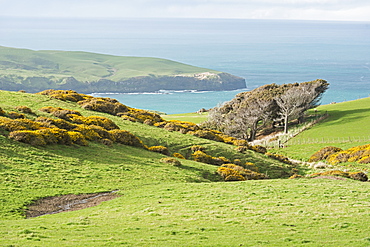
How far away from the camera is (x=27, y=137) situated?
26547mm

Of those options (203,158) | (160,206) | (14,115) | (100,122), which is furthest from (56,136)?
(203,158)

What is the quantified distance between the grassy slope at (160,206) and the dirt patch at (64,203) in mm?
565

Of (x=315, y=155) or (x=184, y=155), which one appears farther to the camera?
(x=315, y=155)

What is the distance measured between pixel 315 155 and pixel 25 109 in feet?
106

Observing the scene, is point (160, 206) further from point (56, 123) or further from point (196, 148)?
point (196, 148)

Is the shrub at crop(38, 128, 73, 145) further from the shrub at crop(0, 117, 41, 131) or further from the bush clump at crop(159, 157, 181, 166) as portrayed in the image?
the bush clump at crop(159, 157, 181, 166)

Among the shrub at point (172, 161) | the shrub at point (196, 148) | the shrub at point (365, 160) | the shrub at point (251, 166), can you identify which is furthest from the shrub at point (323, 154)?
the shrub at point (172, 161)

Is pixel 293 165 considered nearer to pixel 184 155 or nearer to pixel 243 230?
pixel 184 155

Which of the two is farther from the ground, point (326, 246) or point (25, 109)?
point (25, 109)

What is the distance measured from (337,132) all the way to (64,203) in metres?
51.7

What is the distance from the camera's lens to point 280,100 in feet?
236

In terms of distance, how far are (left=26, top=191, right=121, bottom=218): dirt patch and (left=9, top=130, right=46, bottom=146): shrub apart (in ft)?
26.3

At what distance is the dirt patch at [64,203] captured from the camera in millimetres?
17719

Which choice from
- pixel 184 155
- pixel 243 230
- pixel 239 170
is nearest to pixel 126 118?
pixel 184 155
